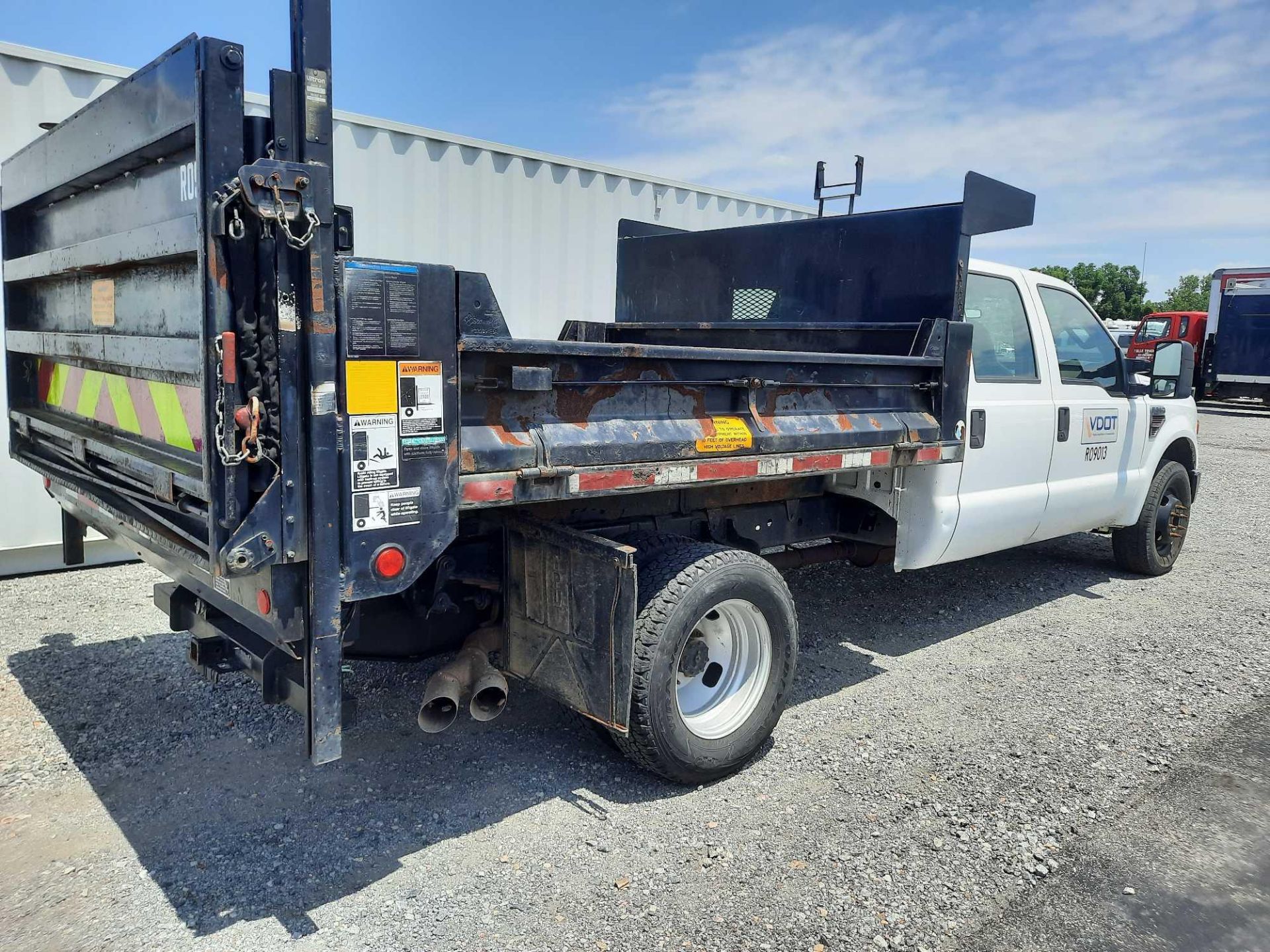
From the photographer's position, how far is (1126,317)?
174 feet

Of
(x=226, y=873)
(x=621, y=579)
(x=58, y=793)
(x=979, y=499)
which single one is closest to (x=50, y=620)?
(x=58, y=793)

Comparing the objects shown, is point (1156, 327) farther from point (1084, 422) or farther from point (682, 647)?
point (682, 647)

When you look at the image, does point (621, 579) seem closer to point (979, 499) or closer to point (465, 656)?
point (465, 656)

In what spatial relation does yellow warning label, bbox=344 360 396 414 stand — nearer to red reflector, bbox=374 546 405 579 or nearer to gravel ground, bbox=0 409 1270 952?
red reflector, bbox=374 546 405 579

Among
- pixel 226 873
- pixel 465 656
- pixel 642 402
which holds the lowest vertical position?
pixel 226 873

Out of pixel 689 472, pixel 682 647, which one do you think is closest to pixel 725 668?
pixel 682 647

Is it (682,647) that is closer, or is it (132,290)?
(132,290)

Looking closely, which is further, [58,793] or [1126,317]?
[1126,317]

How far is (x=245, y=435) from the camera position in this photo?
2.49m

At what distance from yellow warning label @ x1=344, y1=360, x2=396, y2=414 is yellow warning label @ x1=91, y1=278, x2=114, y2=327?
125 cm

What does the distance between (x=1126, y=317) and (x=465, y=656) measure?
5795cm

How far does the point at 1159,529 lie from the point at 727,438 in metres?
4.96

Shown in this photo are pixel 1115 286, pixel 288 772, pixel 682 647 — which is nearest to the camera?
pixel 682 647

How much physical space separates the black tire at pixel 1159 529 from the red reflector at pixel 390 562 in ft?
19.1
